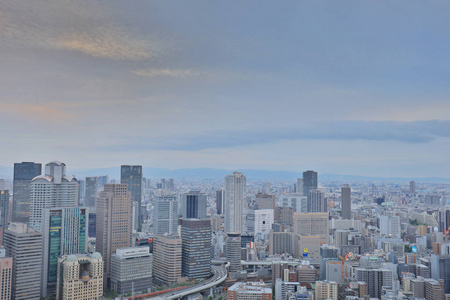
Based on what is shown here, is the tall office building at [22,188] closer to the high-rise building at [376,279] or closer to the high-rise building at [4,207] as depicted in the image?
the high-rise building at [4,207]

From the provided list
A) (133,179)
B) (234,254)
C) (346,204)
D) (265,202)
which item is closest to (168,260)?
(234,254)

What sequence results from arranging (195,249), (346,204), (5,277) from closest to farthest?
(5,277) → (195,249) → (346,204)

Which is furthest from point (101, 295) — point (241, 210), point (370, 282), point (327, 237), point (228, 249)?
point (241, 210)

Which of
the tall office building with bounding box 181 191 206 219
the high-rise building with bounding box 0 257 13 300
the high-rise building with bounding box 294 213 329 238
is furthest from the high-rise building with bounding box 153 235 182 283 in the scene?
the tall office building with bounding box 181 191 206 219

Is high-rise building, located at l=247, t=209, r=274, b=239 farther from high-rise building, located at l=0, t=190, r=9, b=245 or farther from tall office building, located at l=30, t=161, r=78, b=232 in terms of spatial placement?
high-rise building, located at l=0, t=190, r=9, b=245

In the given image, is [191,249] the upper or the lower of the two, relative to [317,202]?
lower

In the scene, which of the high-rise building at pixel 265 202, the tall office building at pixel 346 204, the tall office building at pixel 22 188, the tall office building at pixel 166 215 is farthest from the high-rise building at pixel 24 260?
the tall office building at pixel 346 204

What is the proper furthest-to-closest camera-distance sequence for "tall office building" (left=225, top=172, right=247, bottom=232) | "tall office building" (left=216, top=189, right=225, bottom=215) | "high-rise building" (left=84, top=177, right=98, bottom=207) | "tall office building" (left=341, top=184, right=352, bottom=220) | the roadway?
1. "tall office building" (left=216, top=189, right=225, bottom=215)
2. "tall office building" (left=341, top=184, right=352, bottom=220)
3. "tall office building" (left=225, top=172, right=247, bottom=232)
4. "high-rise building" (left=84, top=177, right=98, bottom=207)
5. the roadway

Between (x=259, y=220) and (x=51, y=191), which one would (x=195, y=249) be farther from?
(x=259, y=220)
